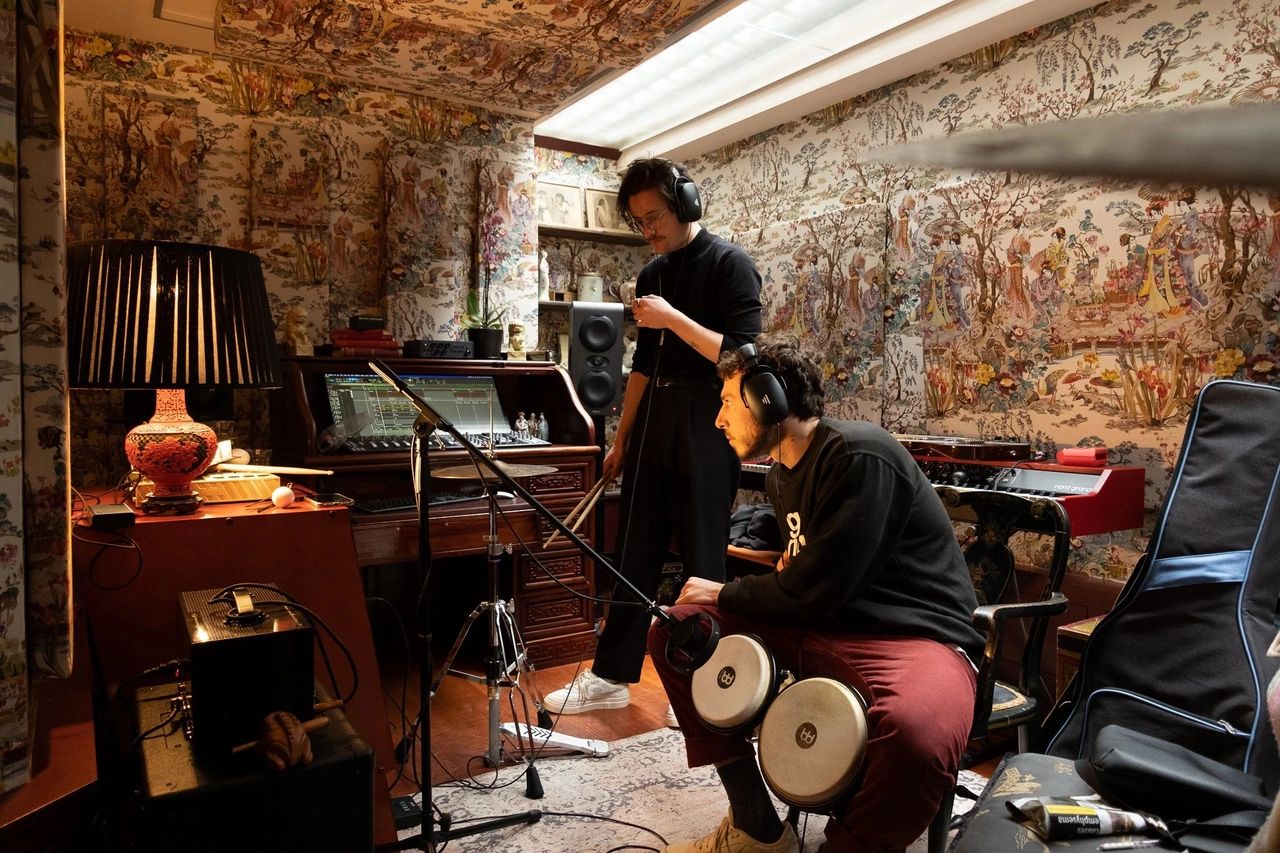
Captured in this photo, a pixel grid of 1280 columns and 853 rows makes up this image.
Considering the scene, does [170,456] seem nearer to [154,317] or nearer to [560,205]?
[154,317]

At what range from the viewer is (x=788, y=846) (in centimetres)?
169

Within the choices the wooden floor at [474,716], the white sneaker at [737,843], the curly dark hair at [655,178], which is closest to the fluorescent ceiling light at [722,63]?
the curly dark hair at [655,178]

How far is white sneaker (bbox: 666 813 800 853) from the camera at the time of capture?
1.67 m

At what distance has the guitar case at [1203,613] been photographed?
148cm

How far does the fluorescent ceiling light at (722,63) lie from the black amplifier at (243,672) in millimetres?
2525

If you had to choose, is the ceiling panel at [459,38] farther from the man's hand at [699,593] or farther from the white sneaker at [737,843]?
the white sneaker at [737,843]

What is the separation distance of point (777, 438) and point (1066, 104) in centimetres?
191

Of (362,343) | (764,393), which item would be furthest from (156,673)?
(362,343)

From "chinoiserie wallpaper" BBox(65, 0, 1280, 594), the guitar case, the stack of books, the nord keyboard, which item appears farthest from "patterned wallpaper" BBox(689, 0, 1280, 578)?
the stack of books

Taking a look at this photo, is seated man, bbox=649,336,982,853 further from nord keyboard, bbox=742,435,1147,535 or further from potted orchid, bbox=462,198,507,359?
potted orchid, bbox=462,198,507,359

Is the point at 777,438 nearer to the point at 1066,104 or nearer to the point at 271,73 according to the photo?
the point at 1066,104

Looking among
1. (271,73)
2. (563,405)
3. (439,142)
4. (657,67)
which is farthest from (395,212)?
(657,67)

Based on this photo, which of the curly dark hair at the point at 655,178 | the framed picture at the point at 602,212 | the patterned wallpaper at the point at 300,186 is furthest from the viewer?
the framed picture at the point at 602,212

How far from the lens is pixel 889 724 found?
1389 millimetres
